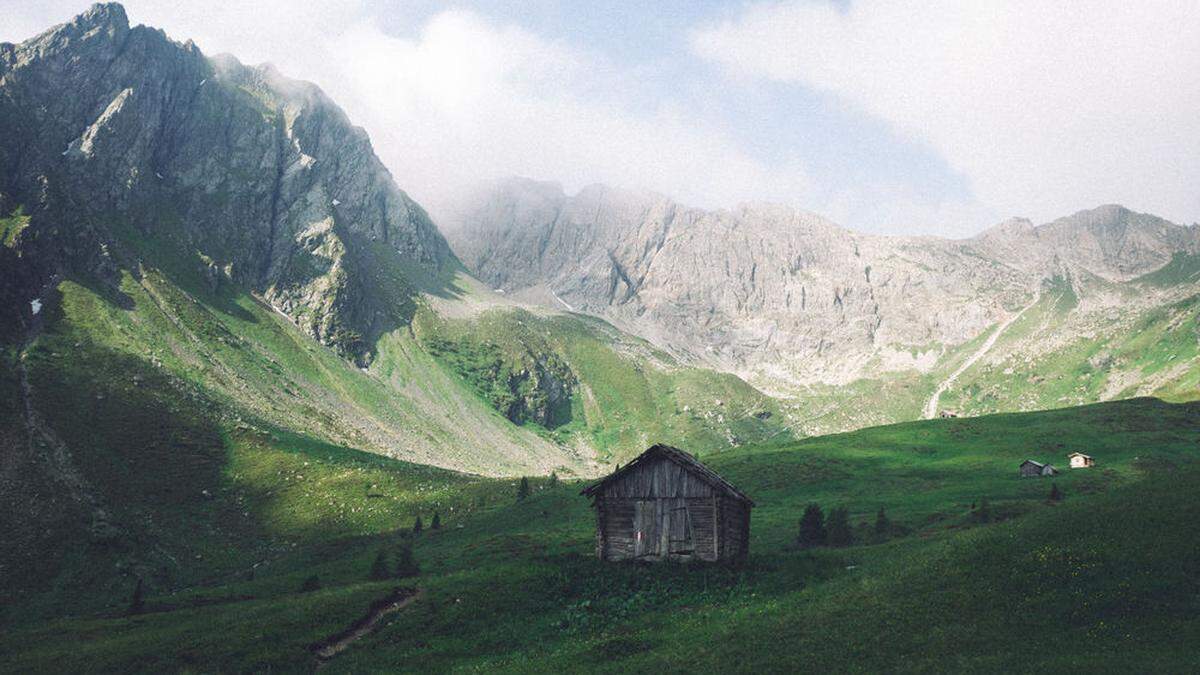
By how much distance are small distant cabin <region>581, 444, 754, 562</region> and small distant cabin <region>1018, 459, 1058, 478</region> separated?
2243 inches

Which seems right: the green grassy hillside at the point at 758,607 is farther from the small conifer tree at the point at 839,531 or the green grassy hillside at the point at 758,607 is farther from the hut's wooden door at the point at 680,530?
the small conifer tree at the point at 839,531

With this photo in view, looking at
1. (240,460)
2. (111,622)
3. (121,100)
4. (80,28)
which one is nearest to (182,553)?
(240,460)

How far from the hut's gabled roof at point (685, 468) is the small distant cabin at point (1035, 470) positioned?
57099 mm

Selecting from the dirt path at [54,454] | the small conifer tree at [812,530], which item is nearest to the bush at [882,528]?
the small conifer tree at [812,530]

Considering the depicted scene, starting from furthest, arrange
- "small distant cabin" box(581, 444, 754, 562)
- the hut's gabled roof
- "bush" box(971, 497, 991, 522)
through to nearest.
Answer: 1. "bush" box(971, 497, 991, 522)
2. the hut's gabled roof
3. "small distant cabin" box(581, 444, 754, 562)

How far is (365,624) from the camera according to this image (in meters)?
35.4

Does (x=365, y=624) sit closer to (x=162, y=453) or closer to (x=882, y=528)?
(x=882, y=528)

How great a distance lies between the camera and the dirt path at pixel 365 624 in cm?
3234

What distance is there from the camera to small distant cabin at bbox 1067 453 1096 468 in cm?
8775

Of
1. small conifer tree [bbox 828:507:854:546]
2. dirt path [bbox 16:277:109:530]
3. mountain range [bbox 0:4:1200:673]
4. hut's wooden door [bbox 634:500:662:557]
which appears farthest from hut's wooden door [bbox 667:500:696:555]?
dirt path [bbox 16:277:109:530]

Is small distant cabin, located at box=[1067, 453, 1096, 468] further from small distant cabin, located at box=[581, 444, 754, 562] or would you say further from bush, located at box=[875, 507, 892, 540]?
small distant cabin, located at box=[581, 444, 754, 562]

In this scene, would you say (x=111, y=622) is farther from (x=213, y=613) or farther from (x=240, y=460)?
(x=240, y=460)

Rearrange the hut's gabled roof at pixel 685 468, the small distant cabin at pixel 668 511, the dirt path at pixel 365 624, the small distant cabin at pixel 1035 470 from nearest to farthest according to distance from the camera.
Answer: the dirt path at pixel 365 624, the small distant cabin at pixel 668 511, the hut's gabled roof at pixel 685 468, the small distant cabin at pixel 1035 470

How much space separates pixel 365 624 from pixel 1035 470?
7988cm
